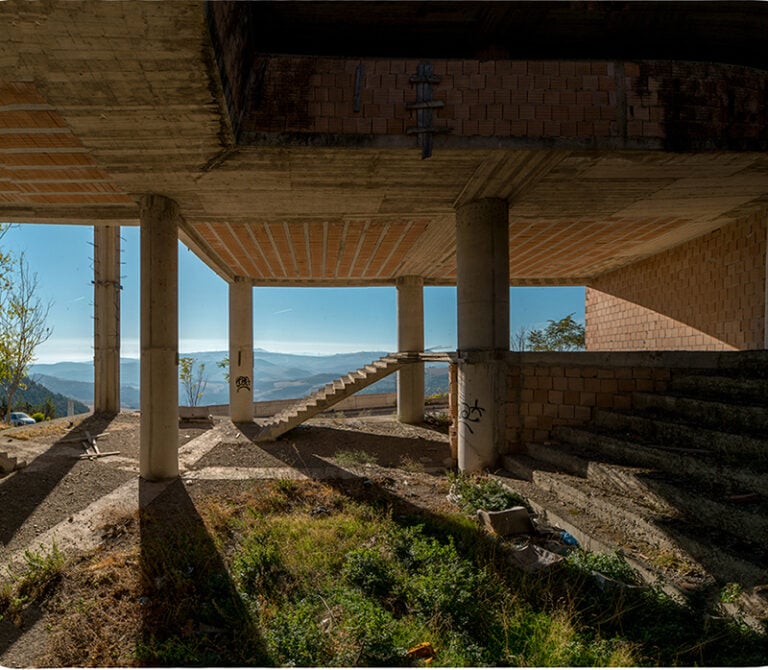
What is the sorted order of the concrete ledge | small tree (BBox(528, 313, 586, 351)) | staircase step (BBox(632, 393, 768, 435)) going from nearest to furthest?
staircase step (BBox(632, 393, 768, 435)) < the concrete ledge < small tree (BBox(528, 313, 586, 351))

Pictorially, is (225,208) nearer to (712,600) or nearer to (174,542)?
(174,542)

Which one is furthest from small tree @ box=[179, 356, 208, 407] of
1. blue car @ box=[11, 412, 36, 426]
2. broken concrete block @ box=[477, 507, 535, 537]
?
broken concrete block @ box=[477, 507, 535, 537]

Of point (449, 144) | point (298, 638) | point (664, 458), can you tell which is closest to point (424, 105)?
point (449, 144)

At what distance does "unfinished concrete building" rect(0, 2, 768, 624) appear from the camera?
537 cm

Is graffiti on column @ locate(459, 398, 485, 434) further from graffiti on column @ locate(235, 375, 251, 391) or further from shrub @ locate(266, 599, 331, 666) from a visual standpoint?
graffiti on column @ locate(235, 375, 251, 391)

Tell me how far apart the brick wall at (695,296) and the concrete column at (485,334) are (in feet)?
25.6

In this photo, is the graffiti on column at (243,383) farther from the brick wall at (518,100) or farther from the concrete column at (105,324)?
the brick wall at (518,100)

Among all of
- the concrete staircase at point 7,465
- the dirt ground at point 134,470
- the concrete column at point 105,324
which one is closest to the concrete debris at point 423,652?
the dirt ground at point 134,470

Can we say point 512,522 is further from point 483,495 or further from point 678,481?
point 678,481

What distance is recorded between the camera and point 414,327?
17.1 m

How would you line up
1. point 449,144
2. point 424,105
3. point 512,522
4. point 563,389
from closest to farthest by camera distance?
point 512,522
point 424,105
point 449,144
point 563,389

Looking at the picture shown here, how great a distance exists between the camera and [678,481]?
5.64 metres

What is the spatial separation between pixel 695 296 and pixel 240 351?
55.0 feet

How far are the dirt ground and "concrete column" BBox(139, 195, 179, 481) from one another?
709 millimetres
